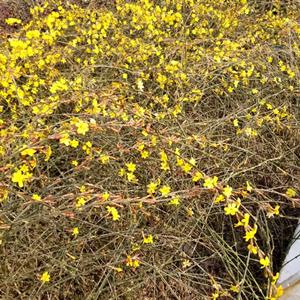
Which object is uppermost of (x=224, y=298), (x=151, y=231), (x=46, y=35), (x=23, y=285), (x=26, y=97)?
(x=46, y=35)

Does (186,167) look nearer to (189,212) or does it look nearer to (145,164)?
(189,212)

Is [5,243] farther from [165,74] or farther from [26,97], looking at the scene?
[165,74]

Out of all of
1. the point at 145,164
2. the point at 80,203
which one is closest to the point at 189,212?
the point at 145,164

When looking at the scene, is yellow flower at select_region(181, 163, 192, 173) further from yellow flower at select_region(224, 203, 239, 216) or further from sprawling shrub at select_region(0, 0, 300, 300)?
yellow flower at select_region(224, 203, 239, 216)

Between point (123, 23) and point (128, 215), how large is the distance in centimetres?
199

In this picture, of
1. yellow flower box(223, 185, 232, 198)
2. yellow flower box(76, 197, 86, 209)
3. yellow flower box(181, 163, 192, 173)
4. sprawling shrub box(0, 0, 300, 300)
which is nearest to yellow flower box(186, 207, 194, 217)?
sprawling shrub box(0, 0, 300, 300)

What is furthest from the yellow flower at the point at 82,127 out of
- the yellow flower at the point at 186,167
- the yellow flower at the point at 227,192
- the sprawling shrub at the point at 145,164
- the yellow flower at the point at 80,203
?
the yellow flower at the point at 227,192

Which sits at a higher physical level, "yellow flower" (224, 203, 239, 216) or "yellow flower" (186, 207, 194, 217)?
"yellow flower" (224, 203, 239, 216)

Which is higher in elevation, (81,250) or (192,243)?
(81,250)

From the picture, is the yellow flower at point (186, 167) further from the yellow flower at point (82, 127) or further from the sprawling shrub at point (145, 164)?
the yellow flower at point (82, 127)

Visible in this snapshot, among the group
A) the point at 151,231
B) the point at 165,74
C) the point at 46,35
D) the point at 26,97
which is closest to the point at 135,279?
the point at 151,231

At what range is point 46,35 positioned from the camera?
3.17m

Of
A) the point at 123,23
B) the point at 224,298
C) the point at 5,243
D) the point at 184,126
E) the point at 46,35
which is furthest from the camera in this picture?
the point at 123,23

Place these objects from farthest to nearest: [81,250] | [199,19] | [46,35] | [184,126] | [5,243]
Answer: [199,19] → [46,35] → [184,126] → [81,250] → [5,243]
